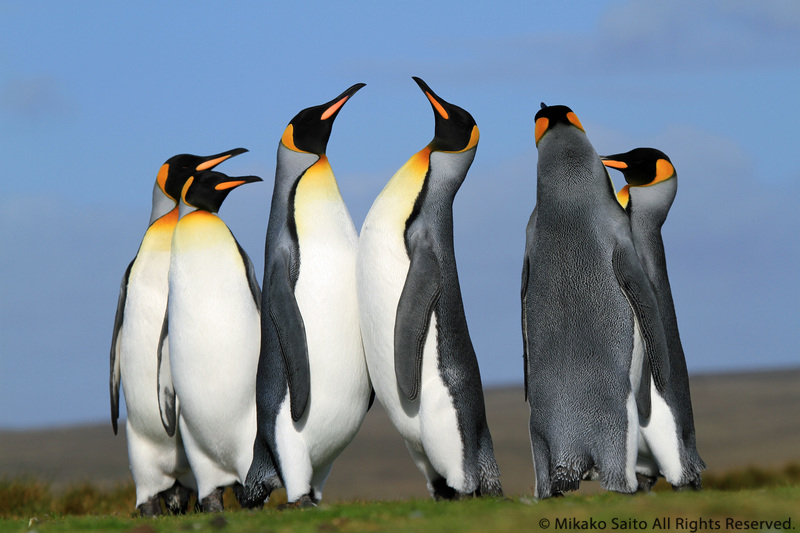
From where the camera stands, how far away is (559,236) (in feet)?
21.2

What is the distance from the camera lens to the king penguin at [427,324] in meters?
6.47

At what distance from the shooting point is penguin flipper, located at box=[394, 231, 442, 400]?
21.0ft

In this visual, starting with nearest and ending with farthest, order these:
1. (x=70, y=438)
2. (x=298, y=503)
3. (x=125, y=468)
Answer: (x=298, y=503) → (x=125, y=468) → (x=70, y=438)

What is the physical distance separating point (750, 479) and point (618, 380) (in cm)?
519

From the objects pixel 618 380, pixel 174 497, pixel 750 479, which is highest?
pixel 618 380

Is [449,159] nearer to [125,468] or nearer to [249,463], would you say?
[249,463]

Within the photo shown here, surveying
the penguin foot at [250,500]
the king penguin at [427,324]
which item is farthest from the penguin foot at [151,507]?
the king penguin at [427,324]

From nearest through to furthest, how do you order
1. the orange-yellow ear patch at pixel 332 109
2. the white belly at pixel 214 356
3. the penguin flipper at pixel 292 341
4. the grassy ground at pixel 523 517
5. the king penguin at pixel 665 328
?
the grassy ground at pixel 523 517, the penguin flipper at pixel 292 341, the king penguin at pixel 665 328, the white belly at pixel 214 356, the orange-yellow ear patch at pixel 332 109

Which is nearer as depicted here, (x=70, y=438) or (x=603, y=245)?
(x=603, y=245)

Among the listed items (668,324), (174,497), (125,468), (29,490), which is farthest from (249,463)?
(125,468)

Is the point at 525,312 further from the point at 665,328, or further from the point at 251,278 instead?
the point at 251,278

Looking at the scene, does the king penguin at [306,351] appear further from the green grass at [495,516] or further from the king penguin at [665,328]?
the king penguin at [665,328]

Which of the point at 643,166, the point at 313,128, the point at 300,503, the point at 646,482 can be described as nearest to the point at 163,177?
the point at 313,128

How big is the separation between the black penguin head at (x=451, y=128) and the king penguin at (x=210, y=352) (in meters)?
1.87
